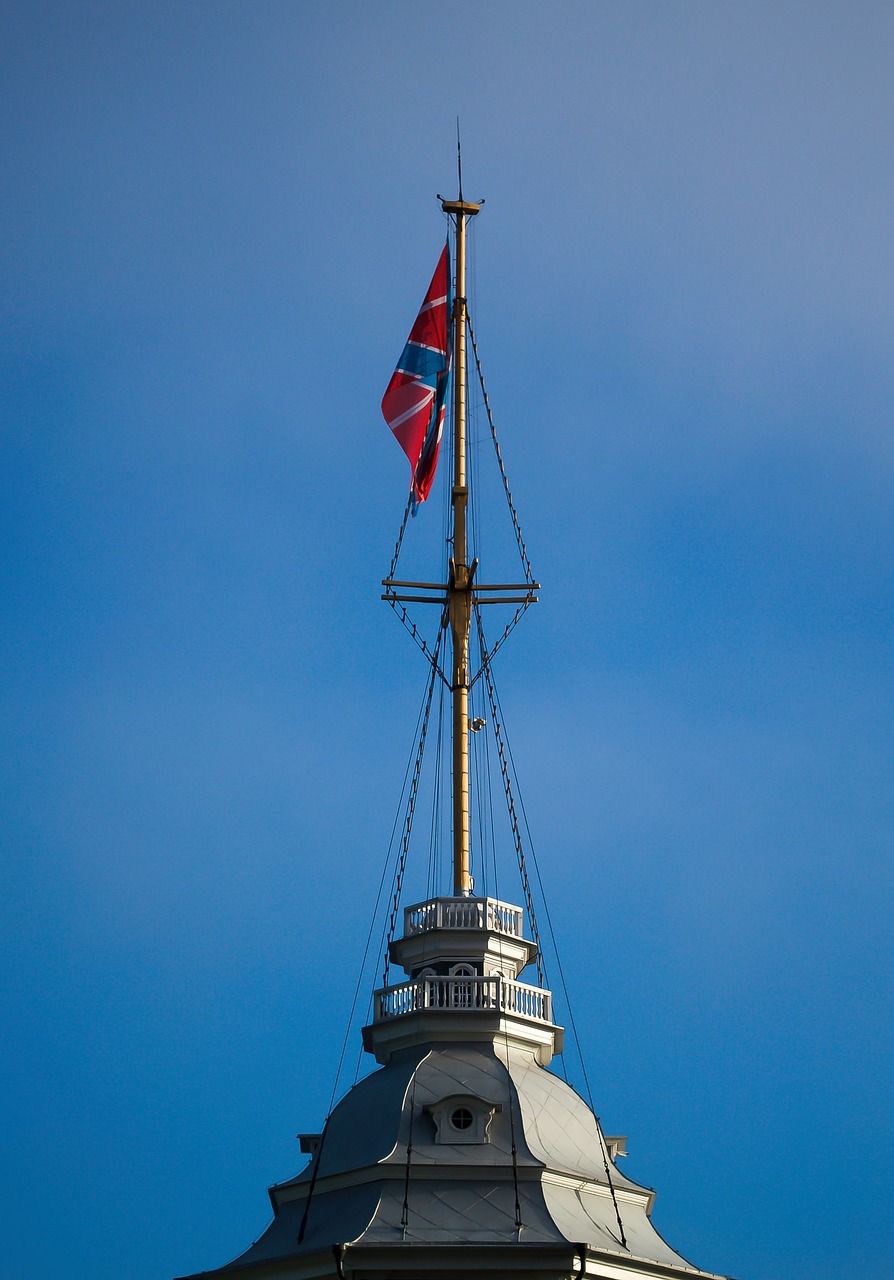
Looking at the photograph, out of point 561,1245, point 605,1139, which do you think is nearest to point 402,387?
point 605,1139

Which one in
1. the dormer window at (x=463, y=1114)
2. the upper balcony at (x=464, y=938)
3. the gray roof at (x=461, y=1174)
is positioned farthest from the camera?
the upper balcony at (x=464, y=938)

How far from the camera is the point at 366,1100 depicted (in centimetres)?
4378

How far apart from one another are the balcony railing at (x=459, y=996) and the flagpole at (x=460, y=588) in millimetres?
3116

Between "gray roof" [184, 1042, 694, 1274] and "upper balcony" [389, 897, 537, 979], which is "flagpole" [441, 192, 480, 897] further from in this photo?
"gray roof" [184, 1042, 694, 1274]

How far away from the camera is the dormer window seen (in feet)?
137

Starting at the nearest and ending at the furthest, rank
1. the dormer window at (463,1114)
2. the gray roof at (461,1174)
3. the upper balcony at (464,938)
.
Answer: the gray roof at (461,1174)
the dormer window at (463,1114)
the upper balcony at (464,938)

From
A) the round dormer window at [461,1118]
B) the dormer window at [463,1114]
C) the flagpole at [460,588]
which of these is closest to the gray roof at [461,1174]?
the dormer window at [463,1114]

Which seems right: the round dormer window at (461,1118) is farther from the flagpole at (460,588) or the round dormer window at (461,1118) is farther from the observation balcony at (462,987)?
the flagpole at (460,588)

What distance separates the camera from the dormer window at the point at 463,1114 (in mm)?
41625

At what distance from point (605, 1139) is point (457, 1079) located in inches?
161

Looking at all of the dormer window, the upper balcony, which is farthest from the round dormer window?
the upper balcony

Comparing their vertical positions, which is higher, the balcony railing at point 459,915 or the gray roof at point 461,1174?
the balcony railing at point 459,915

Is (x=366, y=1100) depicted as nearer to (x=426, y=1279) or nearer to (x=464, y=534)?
(x=426, y=1279)

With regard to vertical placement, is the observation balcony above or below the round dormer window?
above
